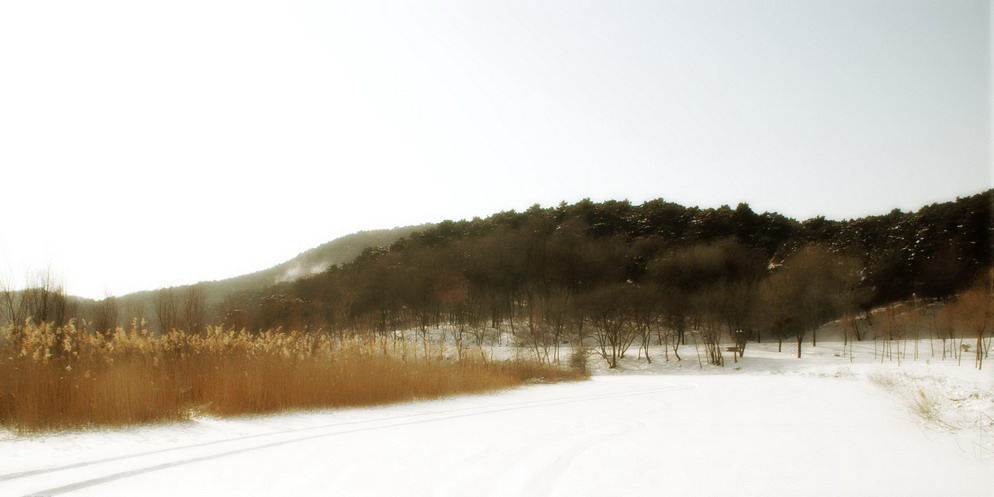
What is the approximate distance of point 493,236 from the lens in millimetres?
49250

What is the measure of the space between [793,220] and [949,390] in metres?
37.0

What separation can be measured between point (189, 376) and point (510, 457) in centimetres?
569

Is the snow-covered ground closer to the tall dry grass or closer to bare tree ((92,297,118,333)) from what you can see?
the tall dry grass

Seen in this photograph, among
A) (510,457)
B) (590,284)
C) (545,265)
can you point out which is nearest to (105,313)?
(510,457)

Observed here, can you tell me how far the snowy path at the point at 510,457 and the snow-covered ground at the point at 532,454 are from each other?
0.02m

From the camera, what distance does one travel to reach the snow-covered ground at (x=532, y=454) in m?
3.87

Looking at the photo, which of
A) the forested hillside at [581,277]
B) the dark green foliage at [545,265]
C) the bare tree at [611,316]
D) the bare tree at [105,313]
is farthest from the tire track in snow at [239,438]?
the dark green foliage at [545,265]

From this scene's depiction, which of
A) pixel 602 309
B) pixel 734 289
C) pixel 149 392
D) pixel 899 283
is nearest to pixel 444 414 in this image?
pixel 149 392

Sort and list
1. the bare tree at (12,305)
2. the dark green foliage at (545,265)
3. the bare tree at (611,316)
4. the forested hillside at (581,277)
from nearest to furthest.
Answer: the bare tree at (12,305) → the bare tree at (611,316) → the forested hillside at (581,277) → the dark green foliage at (545,265)

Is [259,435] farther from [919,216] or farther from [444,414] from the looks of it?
[919,216]

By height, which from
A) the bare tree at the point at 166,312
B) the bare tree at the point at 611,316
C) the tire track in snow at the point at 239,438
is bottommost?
Answer: the bare tree at the point at 611,316

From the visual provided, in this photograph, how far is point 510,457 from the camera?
466 centimetres

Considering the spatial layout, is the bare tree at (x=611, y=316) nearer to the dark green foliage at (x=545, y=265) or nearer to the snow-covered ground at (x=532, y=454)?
the dark green foliage at (x=545, y=265)

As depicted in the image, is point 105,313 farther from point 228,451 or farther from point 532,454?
point 532,454
